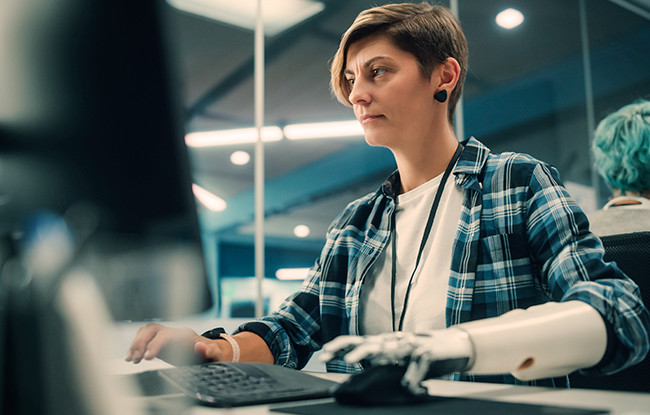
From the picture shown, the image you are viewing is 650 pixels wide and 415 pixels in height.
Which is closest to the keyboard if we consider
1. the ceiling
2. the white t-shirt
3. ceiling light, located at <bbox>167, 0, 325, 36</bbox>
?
the white t-shirt

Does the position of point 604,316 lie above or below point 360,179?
below

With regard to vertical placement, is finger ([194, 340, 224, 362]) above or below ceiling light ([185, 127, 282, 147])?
below

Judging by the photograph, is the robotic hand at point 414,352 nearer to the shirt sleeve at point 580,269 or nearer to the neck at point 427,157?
the shirt sleeve at point 580,269

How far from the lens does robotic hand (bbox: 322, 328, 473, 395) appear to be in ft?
1.94

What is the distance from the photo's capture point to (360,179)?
2992 mm

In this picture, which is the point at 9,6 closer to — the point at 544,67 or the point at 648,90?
the point at 544,67

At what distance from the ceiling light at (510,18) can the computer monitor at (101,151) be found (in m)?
3.29

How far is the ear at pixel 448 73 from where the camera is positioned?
131cm

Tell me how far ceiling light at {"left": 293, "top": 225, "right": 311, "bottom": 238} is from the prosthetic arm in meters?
2.29

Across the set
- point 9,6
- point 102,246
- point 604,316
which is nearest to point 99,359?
point 102,246

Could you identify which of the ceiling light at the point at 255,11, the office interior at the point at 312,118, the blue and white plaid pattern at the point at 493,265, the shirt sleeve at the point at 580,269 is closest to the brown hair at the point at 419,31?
the blue and white plaid pattern at the point at 493,265

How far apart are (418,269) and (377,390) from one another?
62 centimetres

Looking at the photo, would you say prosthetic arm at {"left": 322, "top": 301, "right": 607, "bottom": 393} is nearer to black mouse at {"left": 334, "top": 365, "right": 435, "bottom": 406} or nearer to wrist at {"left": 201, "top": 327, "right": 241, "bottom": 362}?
black mouse at {"left": 334, "top": 365, "right": 435, "bottom": 406}

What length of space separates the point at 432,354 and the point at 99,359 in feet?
1.26
